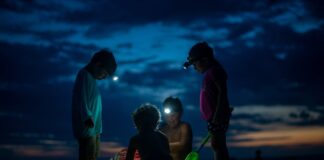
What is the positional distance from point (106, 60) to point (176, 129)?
236 cm

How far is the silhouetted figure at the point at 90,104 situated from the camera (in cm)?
616

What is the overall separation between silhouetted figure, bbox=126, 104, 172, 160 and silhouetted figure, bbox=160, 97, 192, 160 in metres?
2.23

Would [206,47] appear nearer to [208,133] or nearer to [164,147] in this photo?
[208,133]

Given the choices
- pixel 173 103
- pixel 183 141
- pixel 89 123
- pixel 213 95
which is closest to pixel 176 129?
pixel 183 141

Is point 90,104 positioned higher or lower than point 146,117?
higher

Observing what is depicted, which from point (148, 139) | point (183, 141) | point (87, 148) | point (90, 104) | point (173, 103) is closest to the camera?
point (148, 139)

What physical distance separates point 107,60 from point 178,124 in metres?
2.35

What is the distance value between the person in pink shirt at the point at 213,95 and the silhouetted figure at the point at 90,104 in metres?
1.47

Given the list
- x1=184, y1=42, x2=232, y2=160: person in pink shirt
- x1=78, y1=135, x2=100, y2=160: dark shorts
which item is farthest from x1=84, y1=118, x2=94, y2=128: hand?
x1=184, y1=42, x2=232, y2=160: person in pink shirt

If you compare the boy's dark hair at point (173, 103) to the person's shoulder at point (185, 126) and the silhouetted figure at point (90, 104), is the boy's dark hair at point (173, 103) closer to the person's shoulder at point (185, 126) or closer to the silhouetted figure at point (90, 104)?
the person's shoulder at point (185, 126)

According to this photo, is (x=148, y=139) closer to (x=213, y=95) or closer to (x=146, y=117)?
(x=146, y=117)

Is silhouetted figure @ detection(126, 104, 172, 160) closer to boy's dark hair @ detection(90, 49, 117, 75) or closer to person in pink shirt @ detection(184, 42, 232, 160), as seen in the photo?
person in pink shirt @ detection(184, 42, 232, 160)

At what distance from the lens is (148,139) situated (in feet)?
17.8

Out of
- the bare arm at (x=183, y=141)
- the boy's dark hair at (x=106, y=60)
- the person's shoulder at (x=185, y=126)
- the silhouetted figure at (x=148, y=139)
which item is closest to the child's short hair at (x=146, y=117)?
the silhouetted figure at (x=148, y=139)
